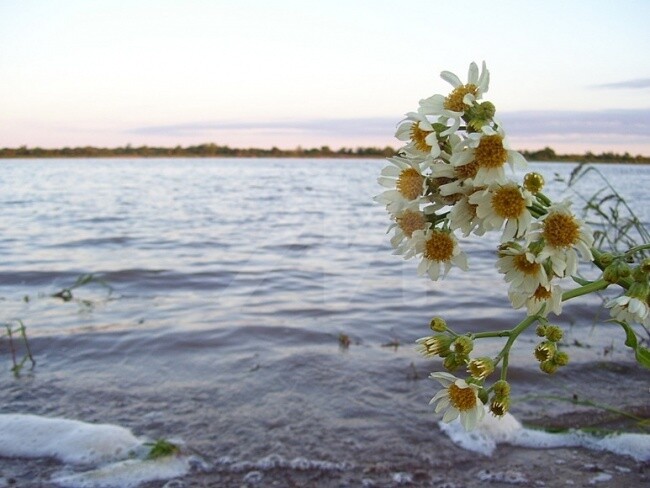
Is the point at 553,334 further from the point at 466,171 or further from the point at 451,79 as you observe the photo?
the point at 451,79

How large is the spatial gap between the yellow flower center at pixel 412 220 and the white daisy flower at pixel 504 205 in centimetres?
13

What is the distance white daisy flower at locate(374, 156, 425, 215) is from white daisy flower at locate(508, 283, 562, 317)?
0.23 metres

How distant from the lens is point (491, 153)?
104 centimetres

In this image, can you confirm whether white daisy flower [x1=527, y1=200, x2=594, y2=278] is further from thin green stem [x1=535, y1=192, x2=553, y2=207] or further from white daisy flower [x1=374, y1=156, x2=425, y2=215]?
white daisy flower [x1=374, y1=156, x2=425, y2=215]

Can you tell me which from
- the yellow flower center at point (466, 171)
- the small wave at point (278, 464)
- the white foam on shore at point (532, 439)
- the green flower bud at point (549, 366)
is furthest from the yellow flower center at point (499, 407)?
the white foam on shore at point (532, 439)

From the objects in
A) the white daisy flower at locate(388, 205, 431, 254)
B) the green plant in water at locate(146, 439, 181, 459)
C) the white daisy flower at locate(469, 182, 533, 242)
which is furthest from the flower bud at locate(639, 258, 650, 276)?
the green plant in water at locate(146, 439, 181, 459)

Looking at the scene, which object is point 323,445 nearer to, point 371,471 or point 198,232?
point 371,471

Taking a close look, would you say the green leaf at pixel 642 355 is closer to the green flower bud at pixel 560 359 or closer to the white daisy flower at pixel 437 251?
the green flower bud at pixel 560 359

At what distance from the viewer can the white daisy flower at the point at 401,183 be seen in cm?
113

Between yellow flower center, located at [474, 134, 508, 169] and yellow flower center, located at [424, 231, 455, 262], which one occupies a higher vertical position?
yellow flower center, located at [474, 134, 508, 169]

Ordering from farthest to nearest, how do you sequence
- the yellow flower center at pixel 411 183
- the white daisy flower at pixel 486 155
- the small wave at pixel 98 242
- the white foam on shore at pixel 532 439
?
the small wave at pixel 98 242, the white foam on shore at pixel 532 439, the yellow flower center at pixel 411 183, the white daisy flower at pixel 486 155

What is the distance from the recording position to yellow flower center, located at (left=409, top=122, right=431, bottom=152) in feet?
3.79

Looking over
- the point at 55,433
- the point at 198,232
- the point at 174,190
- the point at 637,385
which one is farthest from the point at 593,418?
the point at 174,190

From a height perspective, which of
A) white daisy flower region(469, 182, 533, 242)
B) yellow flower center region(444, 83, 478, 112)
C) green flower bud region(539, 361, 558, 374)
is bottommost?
green flower bud region(539, 361, 558, 374)
